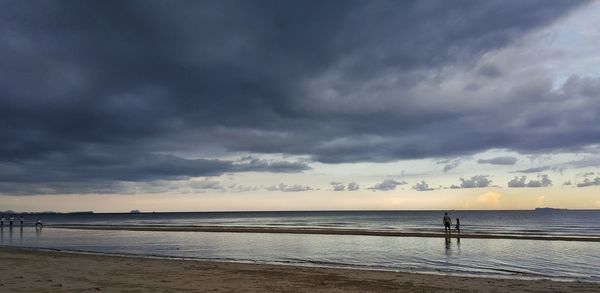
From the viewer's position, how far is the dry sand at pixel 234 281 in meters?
16.2

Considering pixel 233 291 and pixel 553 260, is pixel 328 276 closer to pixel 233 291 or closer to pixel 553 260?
pixel 233 291

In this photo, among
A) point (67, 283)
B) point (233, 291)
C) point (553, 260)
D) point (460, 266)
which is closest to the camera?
point (233, 291)

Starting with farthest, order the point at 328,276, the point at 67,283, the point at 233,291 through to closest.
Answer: the point at 328,276 → the point at 67,283 → the point at 233,291

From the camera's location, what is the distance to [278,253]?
32.2m

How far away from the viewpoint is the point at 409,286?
56.4 ft

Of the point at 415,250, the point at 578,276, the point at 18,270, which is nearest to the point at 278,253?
the point at 415,250

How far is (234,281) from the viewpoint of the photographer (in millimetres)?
18016

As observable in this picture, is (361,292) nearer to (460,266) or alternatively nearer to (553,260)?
(460,266)

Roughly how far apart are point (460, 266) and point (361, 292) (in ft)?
34.6

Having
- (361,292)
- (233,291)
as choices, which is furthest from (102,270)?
(361,292)

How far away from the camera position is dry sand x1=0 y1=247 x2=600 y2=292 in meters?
16.2

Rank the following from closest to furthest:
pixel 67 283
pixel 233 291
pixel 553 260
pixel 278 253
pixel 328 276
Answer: pixel 233 291
pixel 67 283
pixel 328 276
pixel 553 260
pixel 278 253

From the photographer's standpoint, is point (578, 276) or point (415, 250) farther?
point (415, 250)

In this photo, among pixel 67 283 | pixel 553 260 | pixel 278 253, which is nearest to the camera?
pixel 67 283
